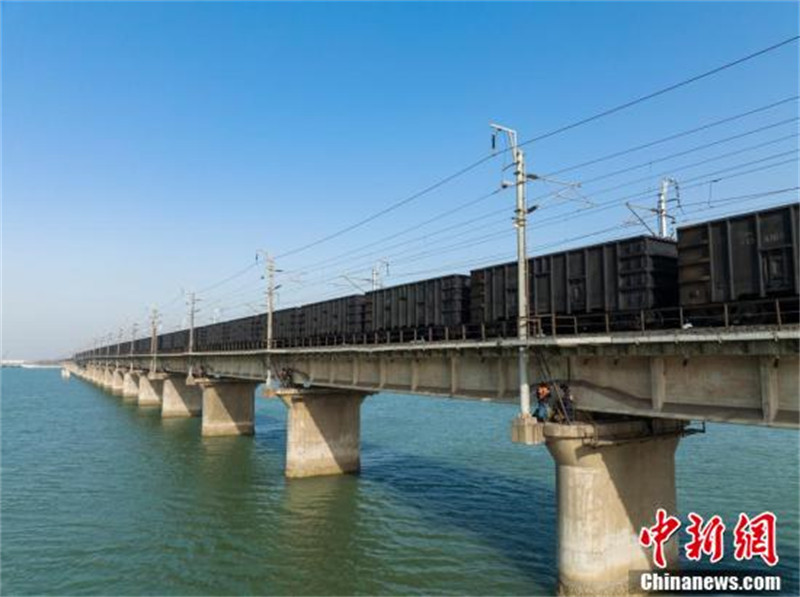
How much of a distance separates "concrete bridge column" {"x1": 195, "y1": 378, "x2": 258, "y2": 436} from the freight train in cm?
3334

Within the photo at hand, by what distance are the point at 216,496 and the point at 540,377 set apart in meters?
23.2

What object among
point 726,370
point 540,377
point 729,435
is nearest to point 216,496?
point 540,377

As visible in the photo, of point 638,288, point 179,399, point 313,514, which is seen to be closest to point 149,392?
point 179,399

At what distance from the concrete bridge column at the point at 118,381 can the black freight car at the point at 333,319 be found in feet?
317

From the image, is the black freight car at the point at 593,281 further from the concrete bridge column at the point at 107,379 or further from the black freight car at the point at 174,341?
the concrete bridge column at the point at 107,379

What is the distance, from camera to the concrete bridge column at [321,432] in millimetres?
38375

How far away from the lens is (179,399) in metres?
79.1

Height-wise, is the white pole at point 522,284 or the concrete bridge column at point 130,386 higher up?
the white pole at point 522,284

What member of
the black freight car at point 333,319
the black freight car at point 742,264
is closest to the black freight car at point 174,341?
the black freight car at point 333,319

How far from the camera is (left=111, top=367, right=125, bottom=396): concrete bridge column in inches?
4971

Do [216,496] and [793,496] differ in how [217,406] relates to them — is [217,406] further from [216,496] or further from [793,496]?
[793,496]

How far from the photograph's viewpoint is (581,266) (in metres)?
20.5

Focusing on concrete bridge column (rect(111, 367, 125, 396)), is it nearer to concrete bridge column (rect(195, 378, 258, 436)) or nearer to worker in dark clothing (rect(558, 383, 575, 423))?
concrete bridge column (rect(195, 378, 258, 436))

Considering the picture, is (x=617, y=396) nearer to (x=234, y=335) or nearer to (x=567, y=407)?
(x=567, y=407)
